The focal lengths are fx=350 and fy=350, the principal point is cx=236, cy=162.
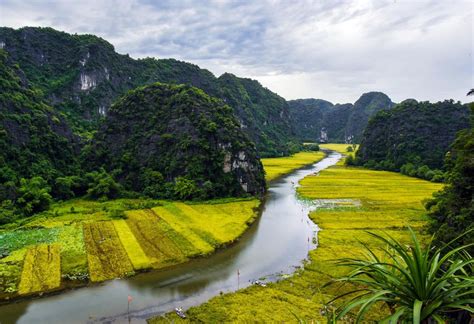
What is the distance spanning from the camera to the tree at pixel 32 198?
153 feet

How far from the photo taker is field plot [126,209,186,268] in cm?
3256

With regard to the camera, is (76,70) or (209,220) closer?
(209,220)

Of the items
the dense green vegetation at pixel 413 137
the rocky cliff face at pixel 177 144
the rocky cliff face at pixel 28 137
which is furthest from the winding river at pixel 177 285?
the dense green vegetation at pixel 413 137

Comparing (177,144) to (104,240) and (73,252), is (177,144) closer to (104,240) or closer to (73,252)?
(104,240)

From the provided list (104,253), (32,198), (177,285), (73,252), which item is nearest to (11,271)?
(73,252)

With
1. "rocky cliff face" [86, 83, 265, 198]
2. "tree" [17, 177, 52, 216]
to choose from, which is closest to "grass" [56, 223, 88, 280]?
"tree" [17, 177, 52, 216]

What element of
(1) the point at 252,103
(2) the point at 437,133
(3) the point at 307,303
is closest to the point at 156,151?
(3) the point at 307,303

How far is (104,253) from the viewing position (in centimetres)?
3356

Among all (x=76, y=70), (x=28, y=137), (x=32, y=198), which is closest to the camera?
(x=32, y=198)

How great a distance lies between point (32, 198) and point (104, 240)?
18405 millimetres

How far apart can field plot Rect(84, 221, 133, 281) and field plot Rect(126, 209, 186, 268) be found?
2.17m

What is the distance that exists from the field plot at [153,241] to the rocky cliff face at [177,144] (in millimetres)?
15441

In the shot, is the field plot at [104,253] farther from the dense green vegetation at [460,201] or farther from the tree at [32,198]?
the dense green vegetation at [460,201]

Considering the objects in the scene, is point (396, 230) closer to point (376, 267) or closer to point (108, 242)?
point (108, 242)
